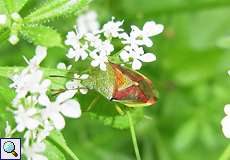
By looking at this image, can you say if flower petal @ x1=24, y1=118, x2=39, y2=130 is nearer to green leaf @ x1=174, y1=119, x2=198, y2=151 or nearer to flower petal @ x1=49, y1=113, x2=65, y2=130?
flower petal @ x1=49, y1=113, x2=65, y2=130

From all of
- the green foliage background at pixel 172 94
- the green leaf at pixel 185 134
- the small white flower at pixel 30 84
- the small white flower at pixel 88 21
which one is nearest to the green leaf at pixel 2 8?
the small white flower at pixel 30 84

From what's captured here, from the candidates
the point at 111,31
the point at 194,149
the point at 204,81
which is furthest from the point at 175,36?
the point at 111,31

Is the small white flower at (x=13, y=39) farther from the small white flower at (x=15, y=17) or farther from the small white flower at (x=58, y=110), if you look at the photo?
the small white flower at (x=58, y=110)

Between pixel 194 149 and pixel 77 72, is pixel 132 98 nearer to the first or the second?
pixel 77 72

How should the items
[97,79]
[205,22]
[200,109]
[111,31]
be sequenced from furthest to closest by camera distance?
[205,22]
[200,109]
[111,31]
[97,79]

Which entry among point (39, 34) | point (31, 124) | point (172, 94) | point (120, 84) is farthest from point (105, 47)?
point (172, 94)

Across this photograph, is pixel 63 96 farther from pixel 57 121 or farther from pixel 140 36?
pixel 140 36
